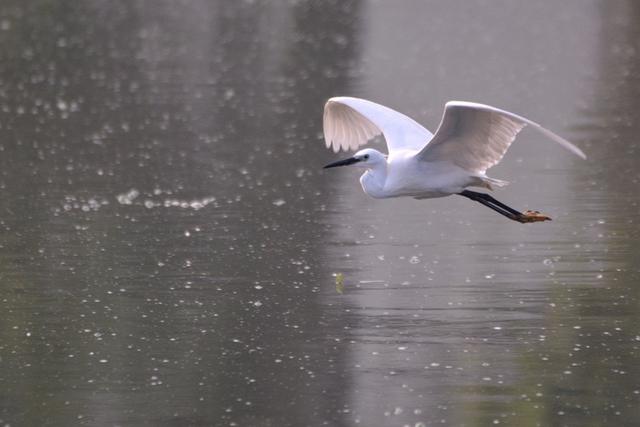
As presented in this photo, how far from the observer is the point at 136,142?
18562 mm

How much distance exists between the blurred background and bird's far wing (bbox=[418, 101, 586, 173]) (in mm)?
934

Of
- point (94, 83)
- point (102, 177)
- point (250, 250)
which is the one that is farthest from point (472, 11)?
point (250, 250)

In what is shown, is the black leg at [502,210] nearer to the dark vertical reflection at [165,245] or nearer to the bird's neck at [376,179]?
the bird's neck at [376,179]

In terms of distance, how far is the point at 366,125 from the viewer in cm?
1172

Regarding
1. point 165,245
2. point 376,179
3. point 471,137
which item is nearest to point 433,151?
point 471,137

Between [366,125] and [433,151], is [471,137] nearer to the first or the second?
[433,151]

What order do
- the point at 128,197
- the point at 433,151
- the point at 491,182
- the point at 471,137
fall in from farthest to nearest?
the point at 128,197 → the point at 491,182 → the point at 433,151 → the point at 471,137

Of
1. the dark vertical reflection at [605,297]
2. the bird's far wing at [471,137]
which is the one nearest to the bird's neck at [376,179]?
the bird's far wing at [471,137]

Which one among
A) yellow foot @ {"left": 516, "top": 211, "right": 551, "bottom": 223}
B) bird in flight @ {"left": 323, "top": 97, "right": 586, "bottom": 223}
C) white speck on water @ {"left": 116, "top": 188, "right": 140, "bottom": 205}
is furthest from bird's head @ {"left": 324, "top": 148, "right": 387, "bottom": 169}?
white speck on water @ {"left": 116, "top": 188, "right": 140, "bottom": 205}

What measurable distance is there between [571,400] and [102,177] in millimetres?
8647

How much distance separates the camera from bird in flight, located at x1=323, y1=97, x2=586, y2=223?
9836mm

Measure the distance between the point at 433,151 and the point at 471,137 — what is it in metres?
0.34

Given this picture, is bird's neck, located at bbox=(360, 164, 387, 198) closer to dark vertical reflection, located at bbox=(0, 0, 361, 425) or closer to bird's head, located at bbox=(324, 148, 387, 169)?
bird's head, located at bbox=(324, 148, 387, 169)

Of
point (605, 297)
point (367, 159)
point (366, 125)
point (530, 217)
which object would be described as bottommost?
point (605, 297)
